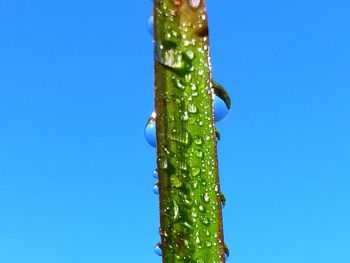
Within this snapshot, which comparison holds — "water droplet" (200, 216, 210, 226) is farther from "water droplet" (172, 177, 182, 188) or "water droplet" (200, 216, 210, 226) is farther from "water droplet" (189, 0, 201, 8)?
"water droplet" (189, 0, 201, 8)

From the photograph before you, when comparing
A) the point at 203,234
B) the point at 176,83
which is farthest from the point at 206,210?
the point at 176,83

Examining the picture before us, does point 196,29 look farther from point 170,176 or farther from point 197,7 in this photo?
point 170,176

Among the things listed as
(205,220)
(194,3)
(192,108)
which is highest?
(194,3)

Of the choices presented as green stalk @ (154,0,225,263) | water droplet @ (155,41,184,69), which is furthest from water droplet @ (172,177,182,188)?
water droplet @ (155,41,184,69)

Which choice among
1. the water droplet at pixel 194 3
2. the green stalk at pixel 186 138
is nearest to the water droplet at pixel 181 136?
the green stalk at pixel 186 138

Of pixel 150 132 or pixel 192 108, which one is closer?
pixel 192 108

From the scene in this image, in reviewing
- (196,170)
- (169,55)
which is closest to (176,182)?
(196,170)

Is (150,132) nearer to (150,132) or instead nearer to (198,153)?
(150,132)

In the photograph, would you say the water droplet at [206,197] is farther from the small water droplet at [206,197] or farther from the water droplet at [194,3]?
the water droplet at [194,3]

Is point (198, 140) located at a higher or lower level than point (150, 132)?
lower
